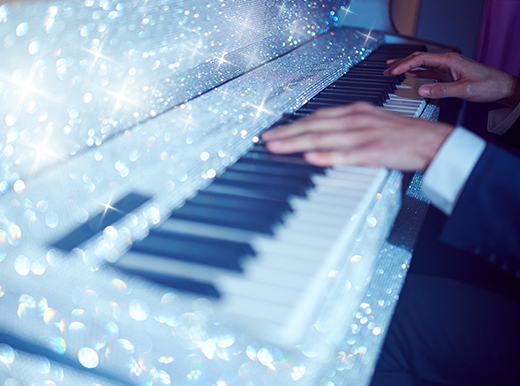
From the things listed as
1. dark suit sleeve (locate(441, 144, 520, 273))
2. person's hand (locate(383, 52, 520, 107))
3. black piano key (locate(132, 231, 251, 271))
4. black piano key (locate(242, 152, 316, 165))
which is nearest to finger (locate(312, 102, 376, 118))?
black piano key (locate(242, 152, 316, 165))

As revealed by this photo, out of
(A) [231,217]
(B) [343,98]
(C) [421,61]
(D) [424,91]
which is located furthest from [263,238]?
(C) [421,61]

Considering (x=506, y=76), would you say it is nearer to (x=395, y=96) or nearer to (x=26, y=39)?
(x=395, y=96)

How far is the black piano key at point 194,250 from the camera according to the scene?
44 cm

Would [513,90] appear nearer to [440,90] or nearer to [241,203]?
[440,90]

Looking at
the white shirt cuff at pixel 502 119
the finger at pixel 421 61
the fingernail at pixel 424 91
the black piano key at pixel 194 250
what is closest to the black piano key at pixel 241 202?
the black piano key at pixel 194 250

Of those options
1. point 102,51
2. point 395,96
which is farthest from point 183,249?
point 395,96

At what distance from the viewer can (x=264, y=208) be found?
527mm

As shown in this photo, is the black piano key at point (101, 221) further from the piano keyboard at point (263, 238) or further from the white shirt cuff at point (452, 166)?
the white shirt cuff at point (452, 166)

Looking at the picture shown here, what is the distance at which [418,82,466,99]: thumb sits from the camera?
1101 millimetres

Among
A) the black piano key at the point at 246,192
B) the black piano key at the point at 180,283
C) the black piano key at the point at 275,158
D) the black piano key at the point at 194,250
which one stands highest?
the black piano key at the point at 275,158

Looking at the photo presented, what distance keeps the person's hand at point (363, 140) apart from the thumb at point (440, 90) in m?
0.51

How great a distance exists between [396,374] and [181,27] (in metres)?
0.80

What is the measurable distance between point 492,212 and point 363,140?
9.1 inches

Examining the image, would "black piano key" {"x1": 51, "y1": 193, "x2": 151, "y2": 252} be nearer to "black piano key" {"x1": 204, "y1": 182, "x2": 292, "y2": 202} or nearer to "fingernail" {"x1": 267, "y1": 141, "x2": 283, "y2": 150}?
"black piano key" {"x1": 204, "y1": 182, "x2": 292, "y2": 202}
